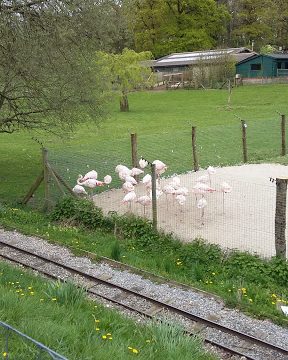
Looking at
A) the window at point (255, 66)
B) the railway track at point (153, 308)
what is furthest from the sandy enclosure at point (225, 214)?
the window at point (255, 66)

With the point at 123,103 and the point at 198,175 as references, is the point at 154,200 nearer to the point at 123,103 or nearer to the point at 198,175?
the point at 198,175

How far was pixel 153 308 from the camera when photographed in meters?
9.12

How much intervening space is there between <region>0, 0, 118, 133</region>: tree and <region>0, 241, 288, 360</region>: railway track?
6892 mm

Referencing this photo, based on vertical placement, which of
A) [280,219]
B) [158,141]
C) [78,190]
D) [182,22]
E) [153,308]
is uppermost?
[182,22]

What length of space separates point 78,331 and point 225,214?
7.99 meters

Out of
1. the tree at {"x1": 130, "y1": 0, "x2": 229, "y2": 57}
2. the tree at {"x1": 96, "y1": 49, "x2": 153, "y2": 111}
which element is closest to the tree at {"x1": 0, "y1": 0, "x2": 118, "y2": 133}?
the tree at {"x1": 96, "y1": 49, "x2": 153, "y2": 111}

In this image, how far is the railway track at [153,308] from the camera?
7.74m

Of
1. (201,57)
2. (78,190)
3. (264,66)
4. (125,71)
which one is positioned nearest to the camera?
(78,190)

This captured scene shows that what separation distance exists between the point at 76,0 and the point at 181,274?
9.43 metres

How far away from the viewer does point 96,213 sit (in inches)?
562

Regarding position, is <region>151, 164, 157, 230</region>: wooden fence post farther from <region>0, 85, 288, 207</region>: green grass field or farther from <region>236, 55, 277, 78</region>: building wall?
<region>236, 55, 277, 78</region>: building wall

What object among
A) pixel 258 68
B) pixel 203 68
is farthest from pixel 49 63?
pixel 258 68

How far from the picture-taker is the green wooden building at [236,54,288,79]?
6500cm

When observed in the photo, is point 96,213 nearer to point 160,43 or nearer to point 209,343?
point 209,343
